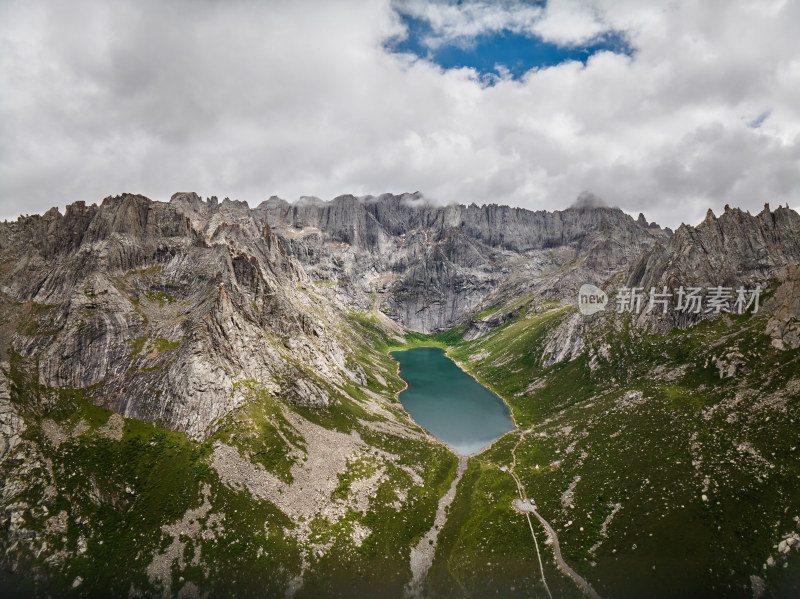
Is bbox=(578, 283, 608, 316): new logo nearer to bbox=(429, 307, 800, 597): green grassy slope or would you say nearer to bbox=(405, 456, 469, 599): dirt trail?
bbox=(429, 307, 800, 597): green grassy slope

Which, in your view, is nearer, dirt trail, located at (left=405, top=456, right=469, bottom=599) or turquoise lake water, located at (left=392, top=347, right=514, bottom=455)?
dirt trail, located at (left=405, top=456, right=469, bottom=599)

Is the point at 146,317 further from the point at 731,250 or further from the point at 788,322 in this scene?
the point at 731,250

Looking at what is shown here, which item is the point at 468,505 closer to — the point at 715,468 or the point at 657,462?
the point at 657,462

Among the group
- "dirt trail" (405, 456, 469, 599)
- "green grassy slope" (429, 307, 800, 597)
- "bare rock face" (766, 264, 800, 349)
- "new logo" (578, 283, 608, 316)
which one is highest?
"new logo" (578, 283, 608, 316)

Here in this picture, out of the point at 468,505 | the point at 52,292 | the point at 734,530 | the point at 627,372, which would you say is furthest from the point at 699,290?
the point at 52,292

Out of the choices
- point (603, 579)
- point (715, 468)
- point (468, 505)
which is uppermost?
point (715, 468)

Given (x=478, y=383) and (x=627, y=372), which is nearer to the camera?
(x=627, y=372)

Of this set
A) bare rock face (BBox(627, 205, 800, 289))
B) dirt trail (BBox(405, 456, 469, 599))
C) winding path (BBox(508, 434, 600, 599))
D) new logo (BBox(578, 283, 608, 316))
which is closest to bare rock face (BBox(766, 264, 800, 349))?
bare rock face (BBox(627, 205, 800, 289))
